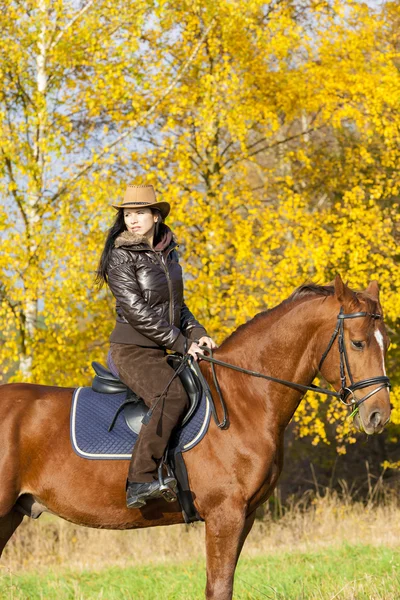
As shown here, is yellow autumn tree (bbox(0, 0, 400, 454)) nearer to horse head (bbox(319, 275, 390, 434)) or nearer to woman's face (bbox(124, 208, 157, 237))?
woman's face (bbox(124, 208, 157, 237))

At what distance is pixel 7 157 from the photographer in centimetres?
1240

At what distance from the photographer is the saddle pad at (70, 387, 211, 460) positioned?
16.5 feet

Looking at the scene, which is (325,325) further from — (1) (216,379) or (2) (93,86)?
(2) (93,86)

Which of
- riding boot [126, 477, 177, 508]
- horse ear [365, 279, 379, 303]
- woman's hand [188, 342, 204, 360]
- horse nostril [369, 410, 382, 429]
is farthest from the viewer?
woman's hand [188, 342, 204, 360]

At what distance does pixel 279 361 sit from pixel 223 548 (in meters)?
1.27

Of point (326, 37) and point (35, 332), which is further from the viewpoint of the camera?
point (326, 37)

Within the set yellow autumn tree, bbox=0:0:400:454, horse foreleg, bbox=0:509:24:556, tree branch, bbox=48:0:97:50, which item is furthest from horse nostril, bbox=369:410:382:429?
tree branch, bbox=48:0:97:50

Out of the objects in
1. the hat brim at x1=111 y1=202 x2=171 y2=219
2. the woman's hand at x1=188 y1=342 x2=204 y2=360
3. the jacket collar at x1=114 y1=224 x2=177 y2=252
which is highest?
the hat brim at x1=111 y1=202 x2=171 y2=219

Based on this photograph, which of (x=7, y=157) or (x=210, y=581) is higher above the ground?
(x=7, y=157)

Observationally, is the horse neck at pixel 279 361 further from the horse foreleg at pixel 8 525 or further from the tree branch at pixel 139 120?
the tree branch at pixel 139 120

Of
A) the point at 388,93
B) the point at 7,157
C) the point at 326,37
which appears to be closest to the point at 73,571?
the point at 7,157

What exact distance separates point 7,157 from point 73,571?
6733mm

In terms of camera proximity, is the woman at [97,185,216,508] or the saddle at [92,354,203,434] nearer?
the woman at [97,185,216,508]

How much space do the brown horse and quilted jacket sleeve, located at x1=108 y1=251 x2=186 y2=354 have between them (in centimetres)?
41
